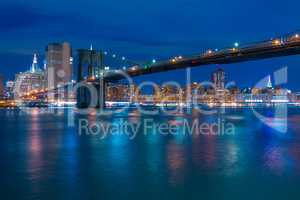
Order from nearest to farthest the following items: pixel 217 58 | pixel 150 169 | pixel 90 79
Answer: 1. pixel 150 169
2. pixel 217 58
3. pixel 90 79

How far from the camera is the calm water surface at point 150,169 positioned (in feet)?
31.8

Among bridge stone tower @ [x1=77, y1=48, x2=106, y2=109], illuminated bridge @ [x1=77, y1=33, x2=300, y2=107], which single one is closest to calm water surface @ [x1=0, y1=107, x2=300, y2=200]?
illuminated bridge @ [x1=77, y1=33, x2=300, y2=107]

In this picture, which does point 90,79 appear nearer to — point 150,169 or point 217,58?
point 217,58

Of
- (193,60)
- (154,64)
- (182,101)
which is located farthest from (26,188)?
(182,101)

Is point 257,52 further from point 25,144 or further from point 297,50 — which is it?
point 25,144

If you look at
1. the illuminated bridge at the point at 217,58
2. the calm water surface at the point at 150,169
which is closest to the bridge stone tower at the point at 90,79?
the illuminated bridge at the point at 217,58

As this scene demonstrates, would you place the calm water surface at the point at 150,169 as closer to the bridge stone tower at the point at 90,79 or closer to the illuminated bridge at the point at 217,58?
the illuminated bridge at the point at 217,58

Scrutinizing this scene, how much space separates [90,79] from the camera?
54344 millimetres

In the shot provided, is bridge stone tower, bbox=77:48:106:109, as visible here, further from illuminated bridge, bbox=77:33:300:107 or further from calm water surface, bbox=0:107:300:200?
calm water surface, bbox=0:107:300:200

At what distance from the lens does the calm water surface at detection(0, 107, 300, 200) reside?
970 centimetres

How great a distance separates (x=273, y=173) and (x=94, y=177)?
458 centimetres

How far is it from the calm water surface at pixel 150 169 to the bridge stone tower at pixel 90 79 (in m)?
33.0

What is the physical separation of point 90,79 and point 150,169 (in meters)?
42.8

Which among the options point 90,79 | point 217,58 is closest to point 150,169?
point 217,58
